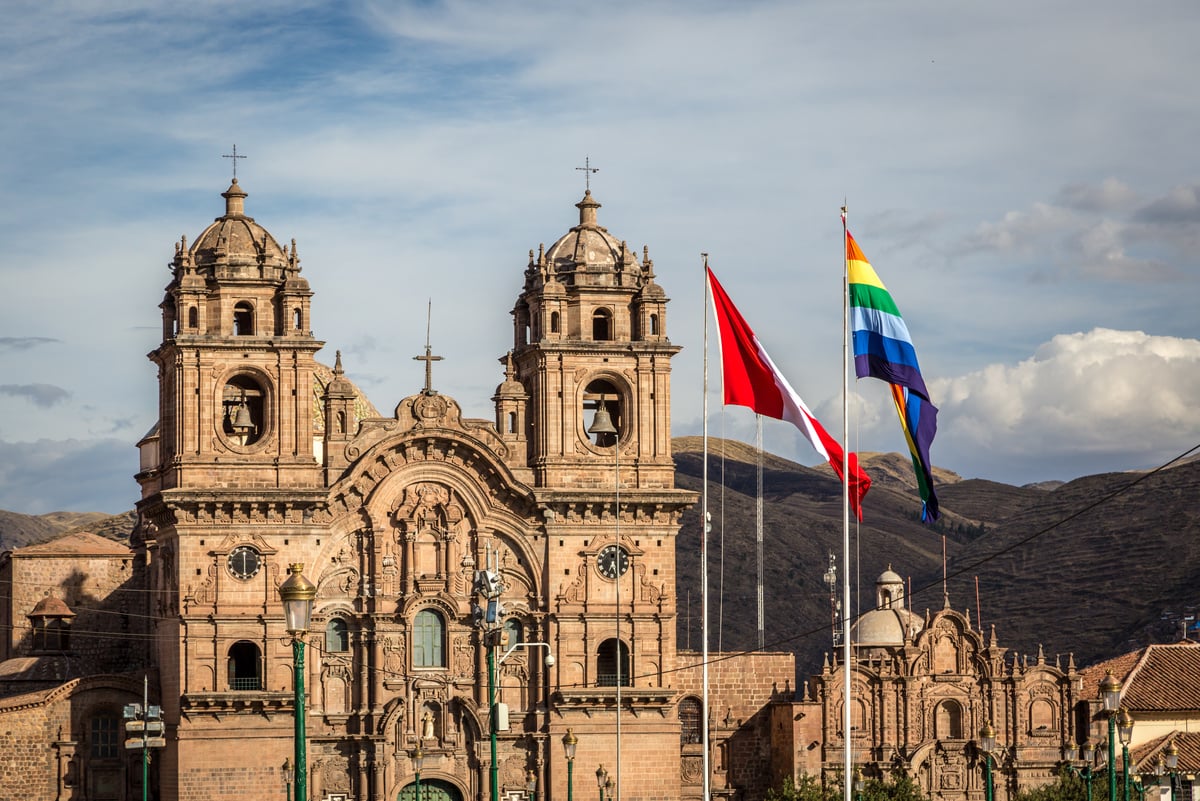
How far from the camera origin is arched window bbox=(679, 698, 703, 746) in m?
86.2

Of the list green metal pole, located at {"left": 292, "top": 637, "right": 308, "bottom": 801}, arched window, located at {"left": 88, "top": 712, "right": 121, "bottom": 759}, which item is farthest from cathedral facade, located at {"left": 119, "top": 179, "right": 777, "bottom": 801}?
green metal pole, located at {"left": 292, "top": 637, "right": 308, "bottom": 801}

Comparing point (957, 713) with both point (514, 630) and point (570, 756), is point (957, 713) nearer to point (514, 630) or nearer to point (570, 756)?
point (514, 630)

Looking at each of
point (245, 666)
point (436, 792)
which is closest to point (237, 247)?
point (245, 666)

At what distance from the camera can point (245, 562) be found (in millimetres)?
77375

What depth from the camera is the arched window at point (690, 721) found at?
86.2 m

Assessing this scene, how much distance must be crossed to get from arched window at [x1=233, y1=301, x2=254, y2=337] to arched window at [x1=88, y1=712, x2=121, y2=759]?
13.5 meters

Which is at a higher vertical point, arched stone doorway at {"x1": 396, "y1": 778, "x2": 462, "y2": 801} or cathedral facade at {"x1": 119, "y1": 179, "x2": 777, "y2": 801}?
cathedral facade at {"x1": 119, "y1": 179, "x2": 777, "y2": 801}

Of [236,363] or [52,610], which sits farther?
[52,610]

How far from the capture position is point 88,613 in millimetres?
87875

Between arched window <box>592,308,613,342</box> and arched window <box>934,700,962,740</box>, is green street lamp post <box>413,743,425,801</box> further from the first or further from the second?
arched window <box>934,700,962,740</box>

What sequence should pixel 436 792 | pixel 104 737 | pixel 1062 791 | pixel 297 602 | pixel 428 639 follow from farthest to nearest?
pixel 1062 791 < pixel 428 639 < pixel 436 792 < pixel 104 737 < pixel 297 602

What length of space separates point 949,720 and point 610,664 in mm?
14330

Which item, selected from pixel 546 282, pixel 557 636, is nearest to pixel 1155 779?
pixel 557 636

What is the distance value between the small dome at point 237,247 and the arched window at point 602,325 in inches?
426
